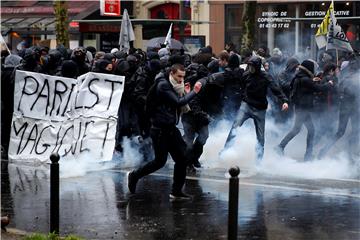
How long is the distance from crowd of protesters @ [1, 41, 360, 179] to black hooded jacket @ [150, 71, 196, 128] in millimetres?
1926

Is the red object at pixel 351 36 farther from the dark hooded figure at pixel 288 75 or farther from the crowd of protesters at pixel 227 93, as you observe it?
the dark hooded figure at pixel 288 75

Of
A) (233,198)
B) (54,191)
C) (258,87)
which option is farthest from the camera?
(258,87)

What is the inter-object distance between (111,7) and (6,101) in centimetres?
1503

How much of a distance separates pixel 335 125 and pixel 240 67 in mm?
2056

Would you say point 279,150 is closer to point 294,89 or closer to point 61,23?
point 294,89

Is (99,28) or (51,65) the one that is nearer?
(51,65)

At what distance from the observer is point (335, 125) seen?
563 inches

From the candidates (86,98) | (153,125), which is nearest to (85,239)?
(153,125)

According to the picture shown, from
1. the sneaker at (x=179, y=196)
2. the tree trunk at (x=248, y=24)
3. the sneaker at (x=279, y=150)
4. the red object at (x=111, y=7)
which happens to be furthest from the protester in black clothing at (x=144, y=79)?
the red object at (x=111, y=7)

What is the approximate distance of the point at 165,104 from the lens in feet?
31.9

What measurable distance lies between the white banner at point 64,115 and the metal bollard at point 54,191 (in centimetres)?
434

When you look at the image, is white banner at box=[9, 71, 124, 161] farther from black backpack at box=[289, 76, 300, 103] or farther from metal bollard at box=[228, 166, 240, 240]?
metal bollard at box=[228, 166, 240, 240]

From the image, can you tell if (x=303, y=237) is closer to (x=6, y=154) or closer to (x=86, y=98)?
(x=86, y=98)

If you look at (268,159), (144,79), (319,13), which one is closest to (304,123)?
(268,159)
